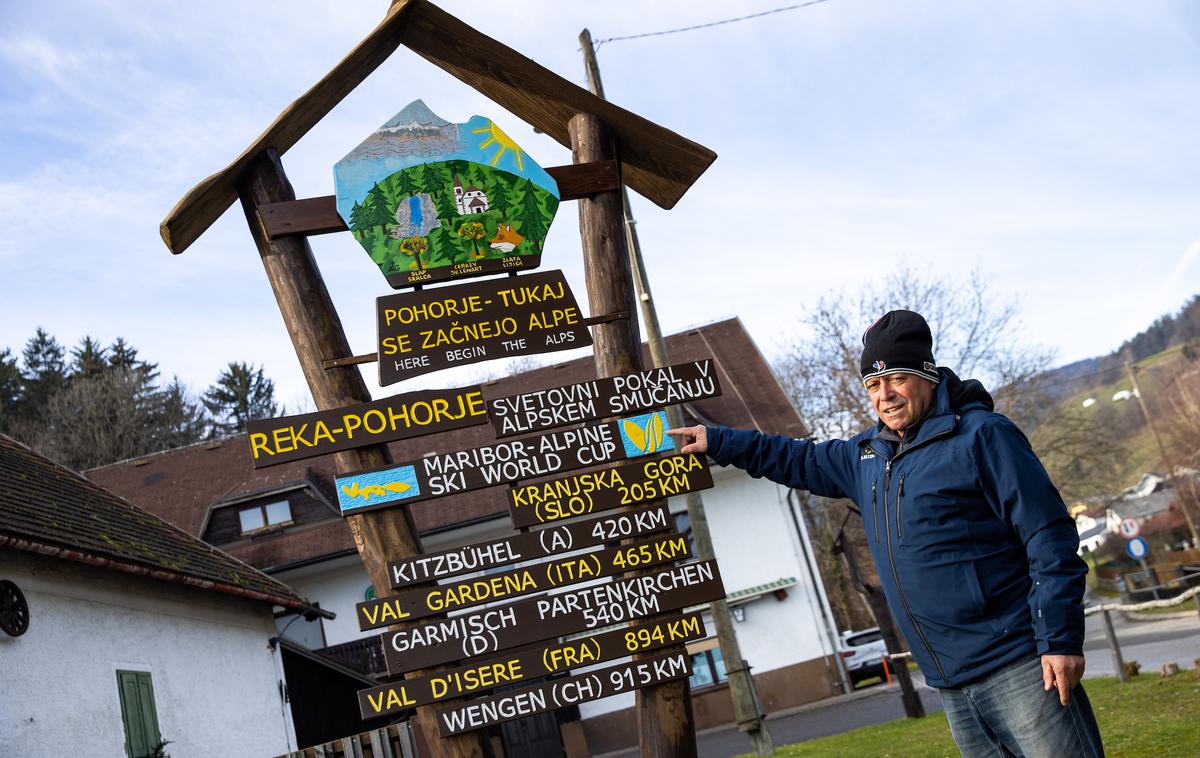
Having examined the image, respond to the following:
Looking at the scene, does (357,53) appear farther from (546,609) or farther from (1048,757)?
(1048,757)

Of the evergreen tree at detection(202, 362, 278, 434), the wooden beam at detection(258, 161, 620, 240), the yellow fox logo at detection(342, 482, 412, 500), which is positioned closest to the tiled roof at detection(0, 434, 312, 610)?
the wooden beam at detection(258, 161, 620, 240)

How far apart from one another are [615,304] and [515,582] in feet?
6.22

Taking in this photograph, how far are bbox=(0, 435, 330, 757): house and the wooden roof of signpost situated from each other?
5.69m

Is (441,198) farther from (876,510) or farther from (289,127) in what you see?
(876,510)

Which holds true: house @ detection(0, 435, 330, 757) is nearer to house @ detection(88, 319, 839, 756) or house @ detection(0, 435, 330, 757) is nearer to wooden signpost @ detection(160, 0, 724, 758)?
wooden signpost @ detection(160, 0, 724, 758)

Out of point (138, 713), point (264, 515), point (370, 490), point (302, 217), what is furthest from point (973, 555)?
point (264, 515)

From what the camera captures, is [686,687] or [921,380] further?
[686,687]

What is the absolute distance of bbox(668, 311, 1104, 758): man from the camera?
3.52 meters

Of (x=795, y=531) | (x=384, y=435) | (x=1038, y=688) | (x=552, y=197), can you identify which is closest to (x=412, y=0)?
(x=552, y=197)

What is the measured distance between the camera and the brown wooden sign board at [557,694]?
19.6 feet

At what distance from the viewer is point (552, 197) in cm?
689

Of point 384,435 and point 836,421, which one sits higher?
point 836,421

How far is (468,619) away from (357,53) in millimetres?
3551

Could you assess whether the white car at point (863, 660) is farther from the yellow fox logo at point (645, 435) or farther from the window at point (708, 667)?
the yellow fox logo at point (645, 435)
